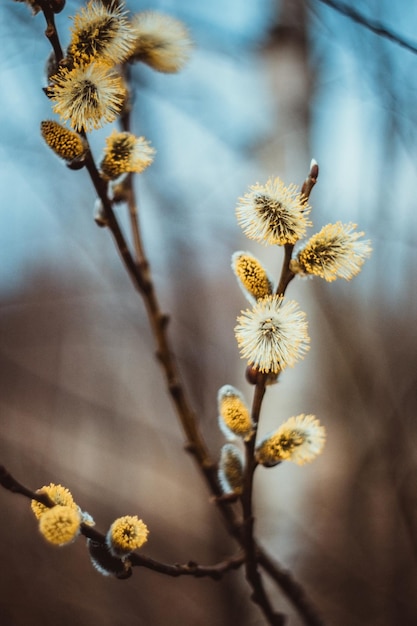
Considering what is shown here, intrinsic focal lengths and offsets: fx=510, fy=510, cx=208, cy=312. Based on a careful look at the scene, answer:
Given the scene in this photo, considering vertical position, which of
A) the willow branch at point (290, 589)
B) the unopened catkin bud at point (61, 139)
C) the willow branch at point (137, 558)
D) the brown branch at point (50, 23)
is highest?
the brown branch at point (50, 23)

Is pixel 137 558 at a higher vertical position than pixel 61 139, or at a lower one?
lower

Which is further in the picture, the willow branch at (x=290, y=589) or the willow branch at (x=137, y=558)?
the willow branch at (x=290, y=589)

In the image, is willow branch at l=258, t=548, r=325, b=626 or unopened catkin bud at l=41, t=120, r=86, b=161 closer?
unopened catkin bud at l=41, t=120, r=86, b=161

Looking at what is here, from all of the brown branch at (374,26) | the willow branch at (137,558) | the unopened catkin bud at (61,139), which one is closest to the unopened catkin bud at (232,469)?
the willow branch at (137,558)

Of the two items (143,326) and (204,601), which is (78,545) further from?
(143,326)

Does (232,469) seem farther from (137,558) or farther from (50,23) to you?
(50,23)

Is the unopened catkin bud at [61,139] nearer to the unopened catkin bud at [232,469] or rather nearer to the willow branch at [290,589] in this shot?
the unopened catkin bud at [232,469]

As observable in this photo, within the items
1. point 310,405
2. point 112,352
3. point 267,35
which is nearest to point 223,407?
point 310,405

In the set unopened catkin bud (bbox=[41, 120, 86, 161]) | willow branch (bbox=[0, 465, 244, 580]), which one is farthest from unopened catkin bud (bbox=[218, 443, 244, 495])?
unopened catkin bud (bbox=[41, 120, 86, 161])

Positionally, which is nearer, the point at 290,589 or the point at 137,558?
the point at 137,558

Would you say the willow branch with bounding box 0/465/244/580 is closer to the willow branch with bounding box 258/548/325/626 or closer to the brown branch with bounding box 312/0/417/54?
the willow branch with bounding box 258/548/325/626

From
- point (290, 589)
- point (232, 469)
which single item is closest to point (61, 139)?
point (232, 469)

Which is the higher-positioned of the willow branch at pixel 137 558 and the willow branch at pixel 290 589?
the willow branch at pixel 137 558
